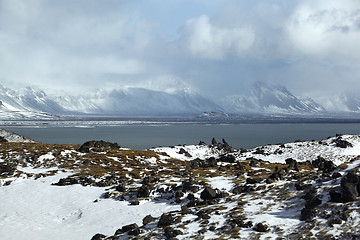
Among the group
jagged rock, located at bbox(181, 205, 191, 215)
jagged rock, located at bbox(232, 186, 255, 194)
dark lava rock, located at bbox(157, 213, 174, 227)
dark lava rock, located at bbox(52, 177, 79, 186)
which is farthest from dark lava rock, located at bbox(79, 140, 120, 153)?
dark lava rock, located at bbox(157, 213, 174, 227)

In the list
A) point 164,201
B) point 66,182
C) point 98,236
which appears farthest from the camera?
point 66,182

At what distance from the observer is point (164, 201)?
3020 cm

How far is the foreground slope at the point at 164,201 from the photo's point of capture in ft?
65.4

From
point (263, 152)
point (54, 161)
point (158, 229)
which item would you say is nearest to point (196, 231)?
point (158, 229)

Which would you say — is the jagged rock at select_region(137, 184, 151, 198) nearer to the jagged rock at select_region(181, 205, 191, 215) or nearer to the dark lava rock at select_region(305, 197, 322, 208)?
the jagged rock at select_region(181, 205, 191, 215)

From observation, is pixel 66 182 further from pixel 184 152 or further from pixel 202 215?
pixel 184 152

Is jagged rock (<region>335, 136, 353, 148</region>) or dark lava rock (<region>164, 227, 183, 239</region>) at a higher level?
jagged rock (<region>335, 136, 353, 148</region>)

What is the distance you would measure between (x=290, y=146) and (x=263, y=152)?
7915 mm

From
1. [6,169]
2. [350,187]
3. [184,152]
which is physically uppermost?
[350,187]

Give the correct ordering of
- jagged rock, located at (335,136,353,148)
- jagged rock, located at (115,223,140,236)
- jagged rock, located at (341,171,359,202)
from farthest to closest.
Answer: jagged rock, located at (335,136,353,148) < jagged rock, located at (115,223,140,236) < jagged rock, located at (341,171,359,202)

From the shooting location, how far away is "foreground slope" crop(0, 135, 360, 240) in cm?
1992

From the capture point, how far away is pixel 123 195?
32.5 m

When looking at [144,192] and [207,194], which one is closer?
Answer: [207,194]

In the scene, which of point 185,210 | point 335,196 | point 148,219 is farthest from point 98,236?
point 335,196
